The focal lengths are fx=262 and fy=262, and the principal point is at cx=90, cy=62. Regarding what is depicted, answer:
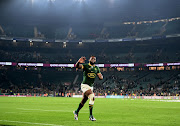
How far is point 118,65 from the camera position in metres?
81.7

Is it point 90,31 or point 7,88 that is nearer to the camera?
point 7,88

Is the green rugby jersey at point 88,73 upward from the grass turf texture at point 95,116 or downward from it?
upward

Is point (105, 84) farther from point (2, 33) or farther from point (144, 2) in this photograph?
point (2, 33)

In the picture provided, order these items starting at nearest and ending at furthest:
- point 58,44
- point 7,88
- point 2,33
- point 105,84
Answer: point 7,88
point 105,84
point 2,33
point 58,44

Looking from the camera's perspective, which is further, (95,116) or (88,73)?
(95,116)

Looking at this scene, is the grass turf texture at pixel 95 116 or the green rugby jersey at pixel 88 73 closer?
the grass turf texture at pixel 95 116

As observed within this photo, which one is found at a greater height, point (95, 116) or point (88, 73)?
point (88, 73)

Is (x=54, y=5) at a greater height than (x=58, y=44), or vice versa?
(x=54, y=5)

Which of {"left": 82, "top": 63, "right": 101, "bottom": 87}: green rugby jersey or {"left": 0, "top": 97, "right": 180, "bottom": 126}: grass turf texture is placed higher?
{"left": 82, "top": 63, "right": 101, "bottom": 87}: green rugby jersey

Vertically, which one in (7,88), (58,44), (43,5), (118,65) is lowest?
(7,88)

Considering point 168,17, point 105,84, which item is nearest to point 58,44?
point 105,84

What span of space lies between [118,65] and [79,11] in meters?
26.7

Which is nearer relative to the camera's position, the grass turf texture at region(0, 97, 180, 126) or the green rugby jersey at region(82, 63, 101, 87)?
the grass turf texture at region(0, 97, 180, 126)

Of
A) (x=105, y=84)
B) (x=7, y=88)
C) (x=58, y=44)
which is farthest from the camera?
(x=58, y=44)
